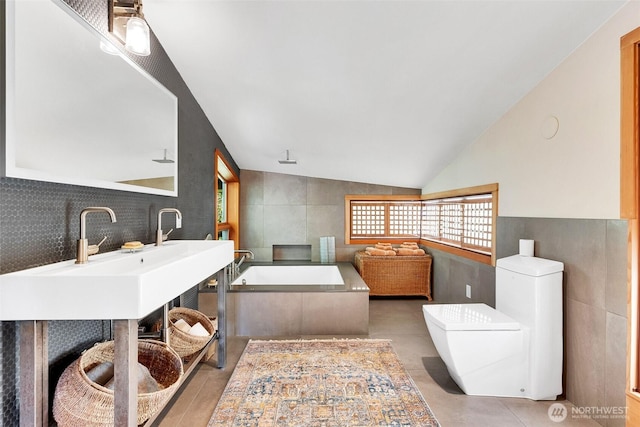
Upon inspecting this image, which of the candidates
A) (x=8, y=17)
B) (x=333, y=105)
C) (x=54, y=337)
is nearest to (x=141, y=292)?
(x=54, y=337)

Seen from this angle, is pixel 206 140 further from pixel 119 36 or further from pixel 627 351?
pixel 627 351

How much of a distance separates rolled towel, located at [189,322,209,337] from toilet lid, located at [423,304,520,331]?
1.59 m

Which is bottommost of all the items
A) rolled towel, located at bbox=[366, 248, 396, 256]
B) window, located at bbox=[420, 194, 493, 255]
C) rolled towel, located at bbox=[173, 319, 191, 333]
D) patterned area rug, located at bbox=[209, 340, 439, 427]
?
patterned area rug, located at bbox=[209, 340, 439, 427]

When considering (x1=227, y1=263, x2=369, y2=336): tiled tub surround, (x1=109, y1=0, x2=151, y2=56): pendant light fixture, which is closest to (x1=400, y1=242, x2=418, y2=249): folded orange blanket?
(x1=227, y1=263, x2=369, y2=336): tiled tub surround

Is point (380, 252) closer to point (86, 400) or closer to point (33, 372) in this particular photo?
point (86, 400)

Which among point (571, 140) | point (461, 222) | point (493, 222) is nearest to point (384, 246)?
point (461, 222)

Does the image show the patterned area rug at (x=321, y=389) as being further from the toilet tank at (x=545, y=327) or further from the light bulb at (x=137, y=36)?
the light bulb at (x=137, y=36)

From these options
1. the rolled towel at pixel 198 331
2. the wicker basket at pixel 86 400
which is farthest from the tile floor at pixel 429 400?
the wicker basket at pixel 86 400

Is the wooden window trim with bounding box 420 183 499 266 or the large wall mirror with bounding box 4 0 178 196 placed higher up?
the large wall mirror with bounding box 4 0 178 196

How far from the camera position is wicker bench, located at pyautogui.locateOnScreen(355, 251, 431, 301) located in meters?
4.35

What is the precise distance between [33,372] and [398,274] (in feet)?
12.5

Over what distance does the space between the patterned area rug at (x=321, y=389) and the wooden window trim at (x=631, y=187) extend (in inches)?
40.1

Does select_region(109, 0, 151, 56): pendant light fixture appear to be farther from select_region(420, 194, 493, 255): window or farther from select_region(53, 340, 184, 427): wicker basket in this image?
select_region(420, 194, 493, 255): window

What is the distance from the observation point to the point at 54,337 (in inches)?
56.9
